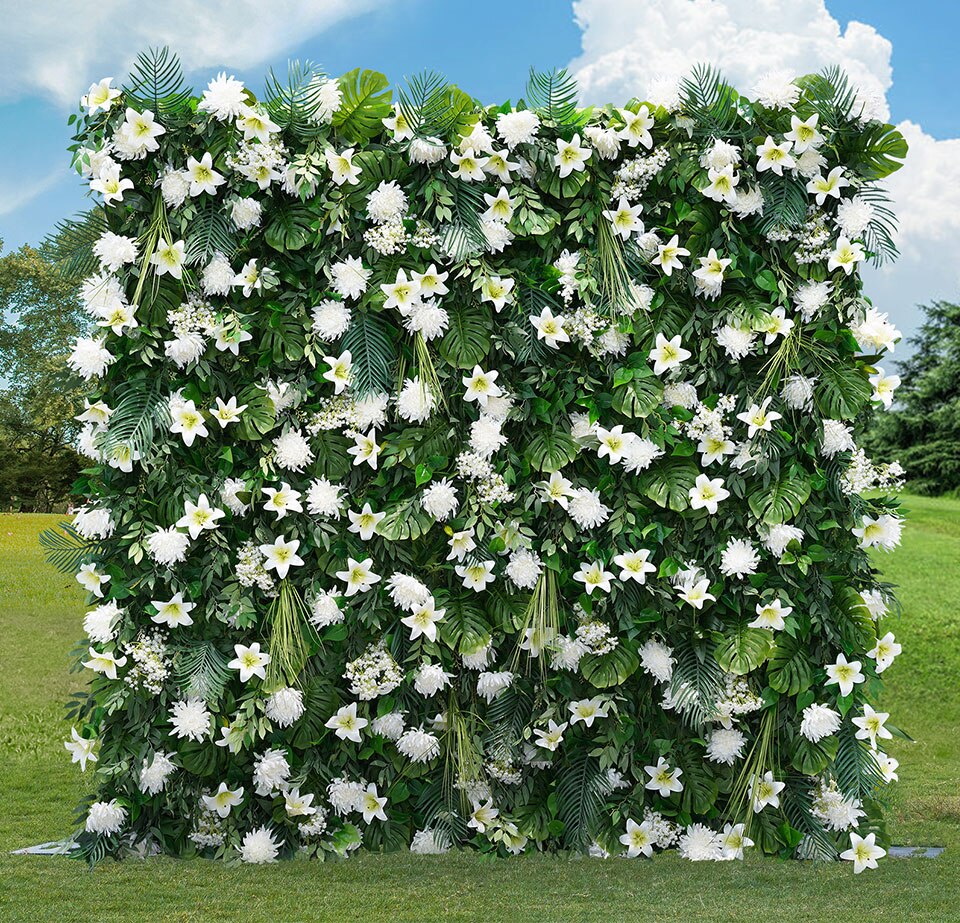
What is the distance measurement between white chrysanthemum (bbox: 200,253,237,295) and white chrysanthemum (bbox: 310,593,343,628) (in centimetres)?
110

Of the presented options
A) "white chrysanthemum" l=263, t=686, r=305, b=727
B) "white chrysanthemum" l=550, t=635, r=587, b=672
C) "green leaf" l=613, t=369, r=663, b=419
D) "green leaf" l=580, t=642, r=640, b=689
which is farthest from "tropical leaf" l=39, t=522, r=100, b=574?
"green leaf" l=613, t=369, r=663, b=419

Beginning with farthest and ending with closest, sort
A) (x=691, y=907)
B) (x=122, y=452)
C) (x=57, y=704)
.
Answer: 1. (x=57, y=704)
2. (x=122, y=452)
3. (x=691, y=907)

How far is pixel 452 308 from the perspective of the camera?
331cm

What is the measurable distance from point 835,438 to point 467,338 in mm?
1335

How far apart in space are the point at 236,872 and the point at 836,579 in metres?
2.31

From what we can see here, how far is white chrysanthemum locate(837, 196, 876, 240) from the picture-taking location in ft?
11.0

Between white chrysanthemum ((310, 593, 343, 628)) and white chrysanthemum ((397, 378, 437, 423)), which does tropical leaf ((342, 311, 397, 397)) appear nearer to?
white chrysanthemum ((397, 378, 437, 423))

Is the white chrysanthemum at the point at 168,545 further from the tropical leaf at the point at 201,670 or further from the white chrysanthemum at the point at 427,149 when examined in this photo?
the white chrysanthemum at the point at 427,149

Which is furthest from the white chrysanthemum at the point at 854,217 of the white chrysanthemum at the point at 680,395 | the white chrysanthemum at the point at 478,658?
the white chrysanthemum at the point at 478,658

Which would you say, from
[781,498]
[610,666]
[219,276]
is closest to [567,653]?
[610,666]

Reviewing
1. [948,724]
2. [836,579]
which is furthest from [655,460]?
[948,724]

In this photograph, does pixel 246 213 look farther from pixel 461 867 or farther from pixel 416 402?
pixel 461 867

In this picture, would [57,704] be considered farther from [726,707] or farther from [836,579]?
[836,579]

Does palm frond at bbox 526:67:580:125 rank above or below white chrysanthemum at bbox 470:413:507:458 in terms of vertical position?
above
